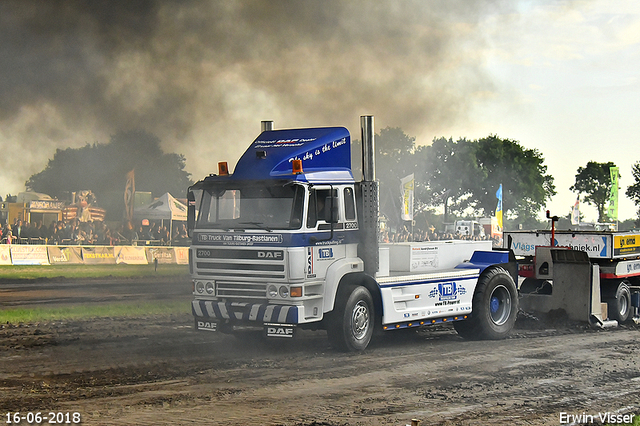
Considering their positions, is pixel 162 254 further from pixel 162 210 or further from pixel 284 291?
pixel 284 291

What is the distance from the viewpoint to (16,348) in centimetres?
1109

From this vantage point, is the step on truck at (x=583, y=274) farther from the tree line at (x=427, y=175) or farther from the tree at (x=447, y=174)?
the tree at (x=447, y=174)

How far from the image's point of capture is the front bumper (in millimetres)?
10430

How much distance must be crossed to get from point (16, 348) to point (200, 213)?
365 centimetres

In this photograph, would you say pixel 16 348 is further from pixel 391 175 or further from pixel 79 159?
pixel 391 175

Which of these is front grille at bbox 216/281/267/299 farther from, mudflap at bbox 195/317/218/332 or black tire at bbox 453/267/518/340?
black tire at bbox 453/267/518/340

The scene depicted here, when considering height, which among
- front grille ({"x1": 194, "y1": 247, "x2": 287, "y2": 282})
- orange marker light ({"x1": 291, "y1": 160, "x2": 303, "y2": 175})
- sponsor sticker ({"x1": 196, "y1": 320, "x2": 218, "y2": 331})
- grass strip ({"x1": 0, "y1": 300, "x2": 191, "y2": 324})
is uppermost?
orange marker light ({"x1": 291, "y1": 160, "x2": 303, "y2": 175})

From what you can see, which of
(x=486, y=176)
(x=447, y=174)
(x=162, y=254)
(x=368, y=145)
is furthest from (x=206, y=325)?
(x=486, y=176)

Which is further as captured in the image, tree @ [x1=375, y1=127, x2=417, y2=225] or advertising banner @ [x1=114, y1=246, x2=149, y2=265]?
tree @ [x1=375, y1=127, x2=417, y2=225]

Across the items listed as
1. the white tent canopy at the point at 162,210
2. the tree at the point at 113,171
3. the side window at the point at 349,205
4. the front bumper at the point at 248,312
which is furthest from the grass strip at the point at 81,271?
the side window at the point at 349,205

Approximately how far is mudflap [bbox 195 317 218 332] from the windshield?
5.03 ft

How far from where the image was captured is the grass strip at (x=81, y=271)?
26.9 metres

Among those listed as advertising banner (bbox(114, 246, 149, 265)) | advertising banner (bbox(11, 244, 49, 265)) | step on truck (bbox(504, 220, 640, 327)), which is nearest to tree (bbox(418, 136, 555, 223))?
advertising banner (bbox(114, 246, 149, 265))

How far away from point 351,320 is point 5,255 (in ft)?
74.4
